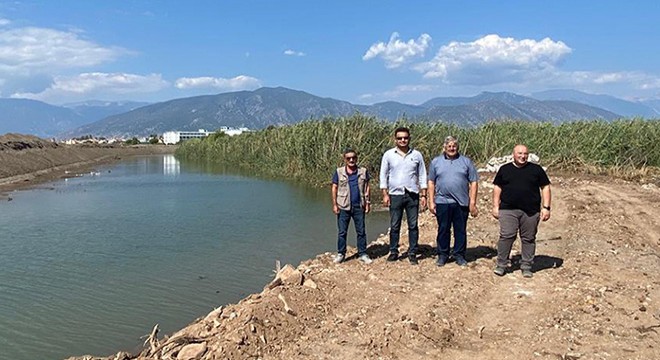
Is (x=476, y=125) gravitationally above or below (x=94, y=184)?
above

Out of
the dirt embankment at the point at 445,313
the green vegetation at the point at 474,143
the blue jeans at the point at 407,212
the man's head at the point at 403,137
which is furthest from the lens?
the green vegetation at the point at 474,143

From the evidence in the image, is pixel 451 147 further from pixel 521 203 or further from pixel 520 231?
pixel 520 231

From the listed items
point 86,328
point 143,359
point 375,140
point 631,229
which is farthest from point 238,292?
point 375,140

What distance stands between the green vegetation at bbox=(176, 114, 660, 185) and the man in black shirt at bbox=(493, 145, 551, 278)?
12244 mm

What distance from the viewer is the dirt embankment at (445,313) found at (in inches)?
181

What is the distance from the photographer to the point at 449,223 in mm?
7047

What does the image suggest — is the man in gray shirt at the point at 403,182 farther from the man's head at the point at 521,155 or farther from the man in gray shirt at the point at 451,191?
the man's head at the point at 521,155

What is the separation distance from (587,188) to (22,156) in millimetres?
37054

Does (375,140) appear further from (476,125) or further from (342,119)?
(476,125)

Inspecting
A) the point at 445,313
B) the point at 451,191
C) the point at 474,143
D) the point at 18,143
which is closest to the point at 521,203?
the point at 451,191

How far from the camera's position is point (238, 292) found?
8062mm

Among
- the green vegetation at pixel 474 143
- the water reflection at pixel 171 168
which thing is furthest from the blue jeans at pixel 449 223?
the water reflection at pixel 171 168

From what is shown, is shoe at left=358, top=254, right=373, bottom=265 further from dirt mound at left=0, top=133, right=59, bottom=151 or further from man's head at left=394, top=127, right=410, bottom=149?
dirt mound at left=0, top=133, right=59, bottom=151

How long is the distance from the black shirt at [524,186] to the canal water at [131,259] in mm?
4223
